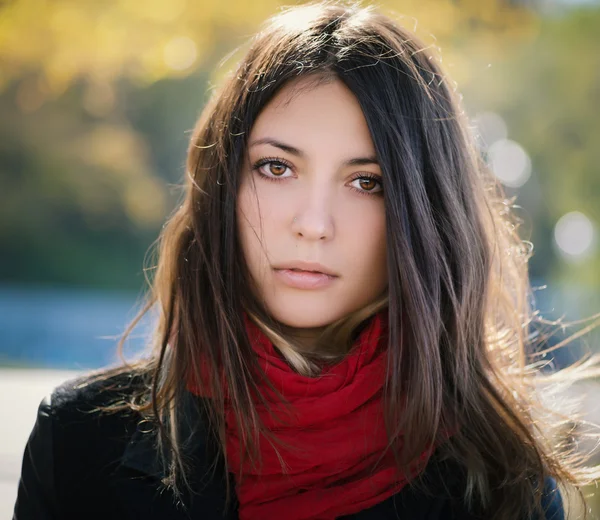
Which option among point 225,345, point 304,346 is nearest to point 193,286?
point 225,345

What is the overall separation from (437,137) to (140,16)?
3.07 metres

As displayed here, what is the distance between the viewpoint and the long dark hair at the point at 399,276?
2.06m

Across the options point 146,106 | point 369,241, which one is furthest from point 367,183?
point 146,106

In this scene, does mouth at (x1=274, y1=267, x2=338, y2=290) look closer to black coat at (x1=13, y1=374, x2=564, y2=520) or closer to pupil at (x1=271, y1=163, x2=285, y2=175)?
pupil at (x1=271, y1=163, x2=285, y2=175)

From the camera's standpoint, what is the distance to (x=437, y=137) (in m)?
2.14

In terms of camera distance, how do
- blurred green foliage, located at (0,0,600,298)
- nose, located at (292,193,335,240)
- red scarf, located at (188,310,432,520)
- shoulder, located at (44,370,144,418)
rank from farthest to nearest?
1. blurred green foliage, located at (0,0,600,298)
2. shoulder, located at (44,370,144,418)
3. red scarf, located at (188,310,432,520)
4. nose, located at (292,193,335,240)

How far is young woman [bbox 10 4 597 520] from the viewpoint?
2.04 meters

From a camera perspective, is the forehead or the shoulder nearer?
the forehead

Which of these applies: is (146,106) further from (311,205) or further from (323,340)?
(311,205)

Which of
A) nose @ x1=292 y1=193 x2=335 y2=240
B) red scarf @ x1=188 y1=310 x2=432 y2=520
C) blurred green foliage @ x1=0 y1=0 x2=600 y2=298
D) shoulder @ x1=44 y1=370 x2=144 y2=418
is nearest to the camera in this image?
nose @ x1=292 y1=193 x2=335 y2=240

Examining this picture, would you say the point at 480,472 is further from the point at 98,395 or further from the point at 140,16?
the point at 140,16

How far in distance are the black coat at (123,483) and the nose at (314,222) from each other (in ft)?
1.89

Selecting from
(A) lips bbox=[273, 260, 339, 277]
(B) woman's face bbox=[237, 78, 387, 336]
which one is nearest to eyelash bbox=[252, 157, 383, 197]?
(B) woman's face bbox=[237, 78, 387, 336]

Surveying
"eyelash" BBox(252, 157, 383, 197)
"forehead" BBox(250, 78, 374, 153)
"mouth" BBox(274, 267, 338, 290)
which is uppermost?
"forehead" BBox(250, 78, 374, 153)
